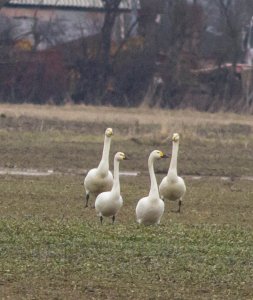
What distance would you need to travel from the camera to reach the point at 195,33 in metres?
58.3

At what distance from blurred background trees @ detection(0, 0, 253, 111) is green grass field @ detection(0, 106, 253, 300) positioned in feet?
66.5

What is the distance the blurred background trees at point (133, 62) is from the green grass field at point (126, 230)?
20267 millimetres

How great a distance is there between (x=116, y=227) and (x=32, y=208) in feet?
10.3

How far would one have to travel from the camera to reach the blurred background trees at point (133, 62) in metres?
54.1

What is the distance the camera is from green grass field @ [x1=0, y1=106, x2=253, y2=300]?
1118 cm

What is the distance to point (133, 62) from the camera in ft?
181

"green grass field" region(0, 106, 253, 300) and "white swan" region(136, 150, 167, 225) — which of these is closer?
"green grass field" region(0, 106, 253, 300)

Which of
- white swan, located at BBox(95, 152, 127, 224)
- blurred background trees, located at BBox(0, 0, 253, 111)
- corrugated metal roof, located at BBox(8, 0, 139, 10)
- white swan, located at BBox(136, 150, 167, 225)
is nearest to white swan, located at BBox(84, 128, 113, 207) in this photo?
white swan, located at BBox(95, 152, 127, 224)

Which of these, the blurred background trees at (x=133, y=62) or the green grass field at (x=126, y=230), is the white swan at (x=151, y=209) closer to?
the green grass field at (x=126, y=230)

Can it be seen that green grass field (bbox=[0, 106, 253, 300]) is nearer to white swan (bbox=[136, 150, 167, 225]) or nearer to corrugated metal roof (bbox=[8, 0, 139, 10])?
white swan (bbox=[136, 150, 167, 225])

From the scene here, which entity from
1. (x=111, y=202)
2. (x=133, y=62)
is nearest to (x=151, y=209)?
(x=111, y=202)

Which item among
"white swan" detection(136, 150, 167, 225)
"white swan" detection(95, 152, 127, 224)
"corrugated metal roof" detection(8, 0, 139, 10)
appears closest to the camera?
"white swan" detection(136, 150, 167, 225)

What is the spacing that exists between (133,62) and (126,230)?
4099cm

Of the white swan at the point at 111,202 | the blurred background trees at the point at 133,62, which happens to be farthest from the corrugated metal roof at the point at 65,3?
the white swan at the point at 111,202
